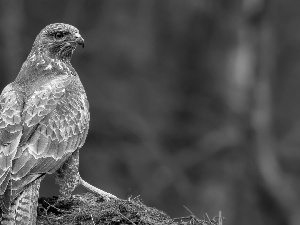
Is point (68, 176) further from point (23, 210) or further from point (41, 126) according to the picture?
point (23, 210)

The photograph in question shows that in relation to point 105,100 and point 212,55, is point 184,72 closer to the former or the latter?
point 212,55

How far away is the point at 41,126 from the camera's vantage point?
34.7 ft

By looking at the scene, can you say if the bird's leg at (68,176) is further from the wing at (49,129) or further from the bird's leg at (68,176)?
the wing at (49,129)

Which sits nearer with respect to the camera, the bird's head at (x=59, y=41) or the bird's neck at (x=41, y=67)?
the bird's neck at (x=41, y=67)

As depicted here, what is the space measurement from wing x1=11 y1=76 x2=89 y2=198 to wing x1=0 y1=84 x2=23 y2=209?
57 millimetres

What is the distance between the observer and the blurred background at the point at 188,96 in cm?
2220

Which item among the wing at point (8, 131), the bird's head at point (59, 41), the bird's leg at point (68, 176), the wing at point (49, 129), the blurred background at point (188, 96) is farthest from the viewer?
the blurred background at point (188, 96)

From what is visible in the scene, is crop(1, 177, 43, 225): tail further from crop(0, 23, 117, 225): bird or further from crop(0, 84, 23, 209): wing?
crop(0, 84, 23, 209): wing

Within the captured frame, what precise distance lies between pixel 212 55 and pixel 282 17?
6.26ft

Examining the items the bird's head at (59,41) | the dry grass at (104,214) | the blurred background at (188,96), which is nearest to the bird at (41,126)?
the bird's head at (59,41)

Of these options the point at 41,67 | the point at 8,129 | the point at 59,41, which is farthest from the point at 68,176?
the point at 59,41

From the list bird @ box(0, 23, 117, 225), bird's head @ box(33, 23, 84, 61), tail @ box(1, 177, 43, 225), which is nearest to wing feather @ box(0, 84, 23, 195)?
bird @ box(0, 23, 117, 225)

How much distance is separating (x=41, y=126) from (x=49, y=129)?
0.12 metres

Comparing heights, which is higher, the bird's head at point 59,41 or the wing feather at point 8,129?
the bird's head at point 59,41
